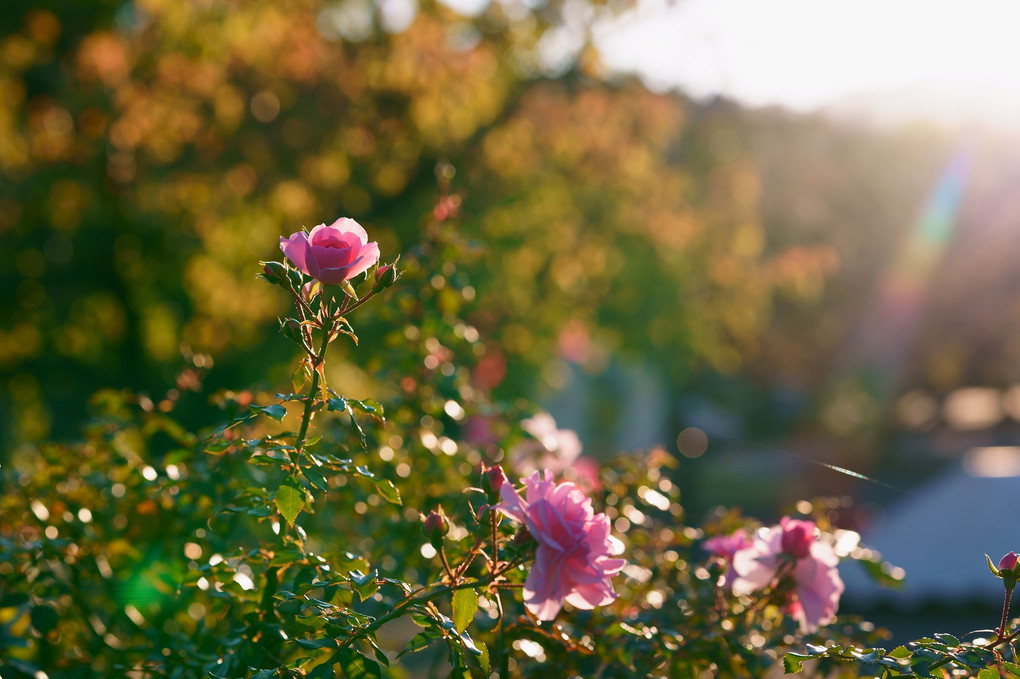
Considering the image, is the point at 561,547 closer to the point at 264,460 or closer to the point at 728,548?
the point at 264,460

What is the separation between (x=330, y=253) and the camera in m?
1.31

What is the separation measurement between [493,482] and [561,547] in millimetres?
153

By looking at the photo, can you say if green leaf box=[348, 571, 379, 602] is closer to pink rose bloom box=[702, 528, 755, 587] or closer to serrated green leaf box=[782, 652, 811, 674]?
serrated green leaf box=[782, 652, 811, 674]

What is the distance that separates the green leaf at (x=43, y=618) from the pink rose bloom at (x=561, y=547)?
43.1 inches

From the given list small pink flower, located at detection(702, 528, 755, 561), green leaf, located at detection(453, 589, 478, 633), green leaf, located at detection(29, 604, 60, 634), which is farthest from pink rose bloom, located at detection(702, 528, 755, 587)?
green leaf, located at detection(29, 604, 60, 634)

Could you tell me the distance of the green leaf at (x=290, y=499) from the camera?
130cm

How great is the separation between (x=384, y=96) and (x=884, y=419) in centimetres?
2226

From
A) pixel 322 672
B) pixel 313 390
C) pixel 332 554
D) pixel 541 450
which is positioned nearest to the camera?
pixel 322 672

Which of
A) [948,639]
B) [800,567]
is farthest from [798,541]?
[948,639]

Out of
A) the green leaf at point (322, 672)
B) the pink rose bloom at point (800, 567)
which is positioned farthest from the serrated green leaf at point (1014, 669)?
the green leaf at point (322, 672)

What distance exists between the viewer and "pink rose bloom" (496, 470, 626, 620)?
4.09ft

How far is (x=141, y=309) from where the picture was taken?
10578mm

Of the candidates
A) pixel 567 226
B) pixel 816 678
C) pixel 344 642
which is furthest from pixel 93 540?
pixel 567 226

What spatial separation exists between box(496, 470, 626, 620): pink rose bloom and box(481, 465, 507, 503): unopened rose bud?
0.12 ft
